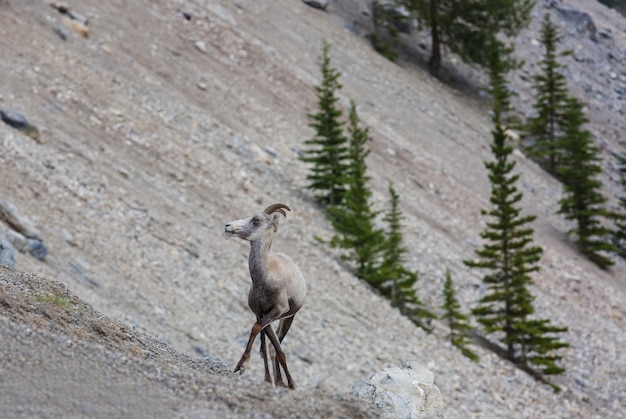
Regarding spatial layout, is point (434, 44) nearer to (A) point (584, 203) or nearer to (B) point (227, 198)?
(A) point (584, 203)

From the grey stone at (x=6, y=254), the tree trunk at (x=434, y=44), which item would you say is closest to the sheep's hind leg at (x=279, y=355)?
the grey stone at (x=6, y=254)

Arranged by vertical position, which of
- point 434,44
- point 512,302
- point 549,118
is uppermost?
point 434,44

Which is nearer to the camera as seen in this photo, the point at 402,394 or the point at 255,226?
the point at 255,226

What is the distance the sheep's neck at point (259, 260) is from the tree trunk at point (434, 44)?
4946 cm

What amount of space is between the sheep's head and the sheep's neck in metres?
0.08

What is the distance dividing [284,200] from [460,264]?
759 centimetres

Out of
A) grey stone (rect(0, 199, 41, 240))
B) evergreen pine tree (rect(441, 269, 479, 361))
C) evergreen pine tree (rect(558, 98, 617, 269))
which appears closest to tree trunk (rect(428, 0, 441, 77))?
evergreen pine tree (rect(558, 98, 617, 269))

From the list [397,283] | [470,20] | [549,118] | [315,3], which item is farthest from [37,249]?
[470,20]

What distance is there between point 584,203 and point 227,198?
78.7ft

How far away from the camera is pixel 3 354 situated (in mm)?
6879

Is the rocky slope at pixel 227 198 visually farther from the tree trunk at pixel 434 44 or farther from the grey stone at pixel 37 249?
the tree trunk at pixel 434 44

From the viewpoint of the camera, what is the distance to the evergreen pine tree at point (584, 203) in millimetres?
42503

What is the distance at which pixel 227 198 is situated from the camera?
27562 millimetres

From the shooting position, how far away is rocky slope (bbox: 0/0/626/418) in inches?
759
